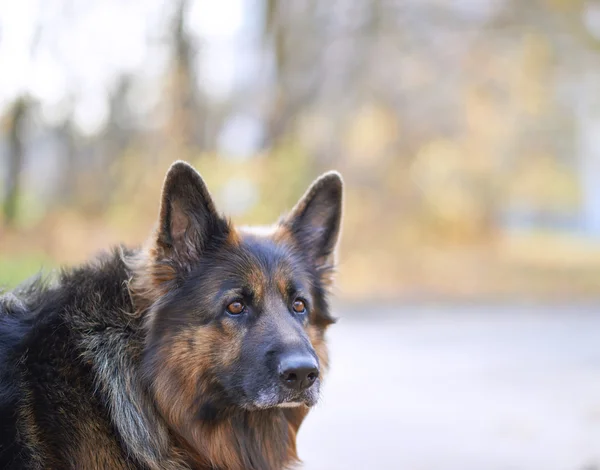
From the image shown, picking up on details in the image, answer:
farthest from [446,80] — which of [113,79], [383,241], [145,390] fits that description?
[145,390]

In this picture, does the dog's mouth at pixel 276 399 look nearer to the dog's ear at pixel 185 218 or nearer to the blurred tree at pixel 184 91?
the dog's ear at pixel 185 218

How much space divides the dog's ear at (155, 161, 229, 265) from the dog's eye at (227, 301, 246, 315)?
39 cm

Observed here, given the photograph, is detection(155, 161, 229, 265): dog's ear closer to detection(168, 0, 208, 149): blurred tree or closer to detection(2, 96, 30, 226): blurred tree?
detection(2, 96, 30, 226): blurred tree

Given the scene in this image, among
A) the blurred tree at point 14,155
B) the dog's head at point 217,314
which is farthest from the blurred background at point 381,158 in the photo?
the dog's head at point 217,314

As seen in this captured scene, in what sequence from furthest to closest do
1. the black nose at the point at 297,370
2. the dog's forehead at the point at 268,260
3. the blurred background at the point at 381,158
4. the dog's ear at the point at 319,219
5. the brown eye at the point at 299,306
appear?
the blurred background at the point at 381,158 → the dog's ear at the point at 319,219 → the brown eye at the point at 299,306 → the dog's forehead at the point at 268,260 → the black nose at the point at 297,370

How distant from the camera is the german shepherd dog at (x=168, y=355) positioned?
12.2ft

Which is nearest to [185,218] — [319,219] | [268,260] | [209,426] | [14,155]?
[268,260]

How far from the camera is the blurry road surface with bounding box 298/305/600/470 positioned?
6520 mm

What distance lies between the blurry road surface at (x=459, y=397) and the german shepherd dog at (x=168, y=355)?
2.32 metres

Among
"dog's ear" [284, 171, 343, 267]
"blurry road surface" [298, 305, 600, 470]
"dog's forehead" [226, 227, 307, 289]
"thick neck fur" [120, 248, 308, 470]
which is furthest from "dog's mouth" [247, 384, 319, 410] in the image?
"blurry road surface" [298, 305, 600, 470]

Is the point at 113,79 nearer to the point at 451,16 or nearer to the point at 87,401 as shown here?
the point at 451,16

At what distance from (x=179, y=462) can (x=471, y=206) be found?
73.1 ft

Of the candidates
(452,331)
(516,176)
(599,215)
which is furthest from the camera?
(599,215)

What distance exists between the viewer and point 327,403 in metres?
8.70
